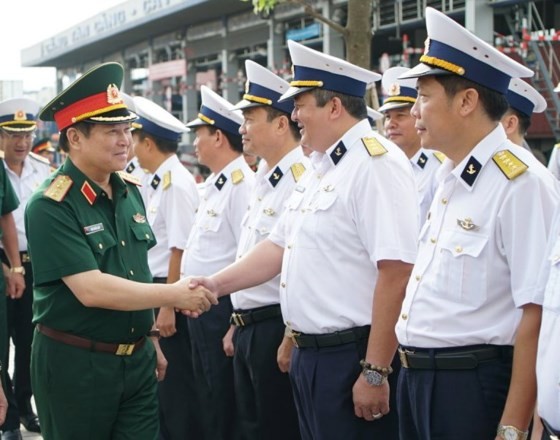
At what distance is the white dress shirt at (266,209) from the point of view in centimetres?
454

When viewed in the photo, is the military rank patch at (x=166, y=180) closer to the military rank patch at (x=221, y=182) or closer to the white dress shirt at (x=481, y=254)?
the military rank patch at (x=221, y=182)

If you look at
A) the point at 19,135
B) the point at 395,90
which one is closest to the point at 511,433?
the point at 395,90

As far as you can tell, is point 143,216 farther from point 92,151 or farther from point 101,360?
point 101,360

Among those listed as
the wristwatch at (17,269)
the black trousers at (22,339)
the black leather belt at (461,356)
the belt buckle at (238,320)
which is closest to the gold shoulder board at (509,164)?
the black leather belt at (461,356)

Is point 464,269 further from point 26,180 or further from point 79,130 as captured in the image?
point 26,180

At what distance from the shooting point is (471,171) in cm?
300

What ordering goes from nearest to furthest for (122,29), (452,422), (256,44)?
(452,422), (256,44), (122,29)

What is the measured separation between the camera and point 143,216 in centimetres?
402

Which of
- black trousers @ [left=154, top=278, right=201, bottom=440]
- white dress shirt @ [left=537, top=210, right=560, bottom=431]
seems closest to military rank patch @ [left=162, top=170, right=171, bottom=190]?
black trousers @ [left=154, top=278, right=201, bottom=440]

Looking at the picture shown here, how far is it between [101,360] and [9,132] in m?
3.59

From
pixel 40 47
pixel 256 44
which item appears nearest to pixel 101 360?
pixel 256 44

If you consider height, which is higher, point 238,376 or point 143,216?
point 143,216

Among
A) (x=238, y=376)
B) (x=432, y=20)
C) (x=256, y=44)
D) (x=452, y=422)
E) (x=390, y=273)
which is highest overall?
(x=256, y=44)

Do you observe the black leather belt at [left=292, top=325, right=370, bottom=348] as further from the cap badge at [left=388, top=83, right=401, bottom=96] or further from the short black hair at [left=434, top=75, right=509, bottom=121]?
the cap badge at [left=388, top=83, right=401, bottom=96]
